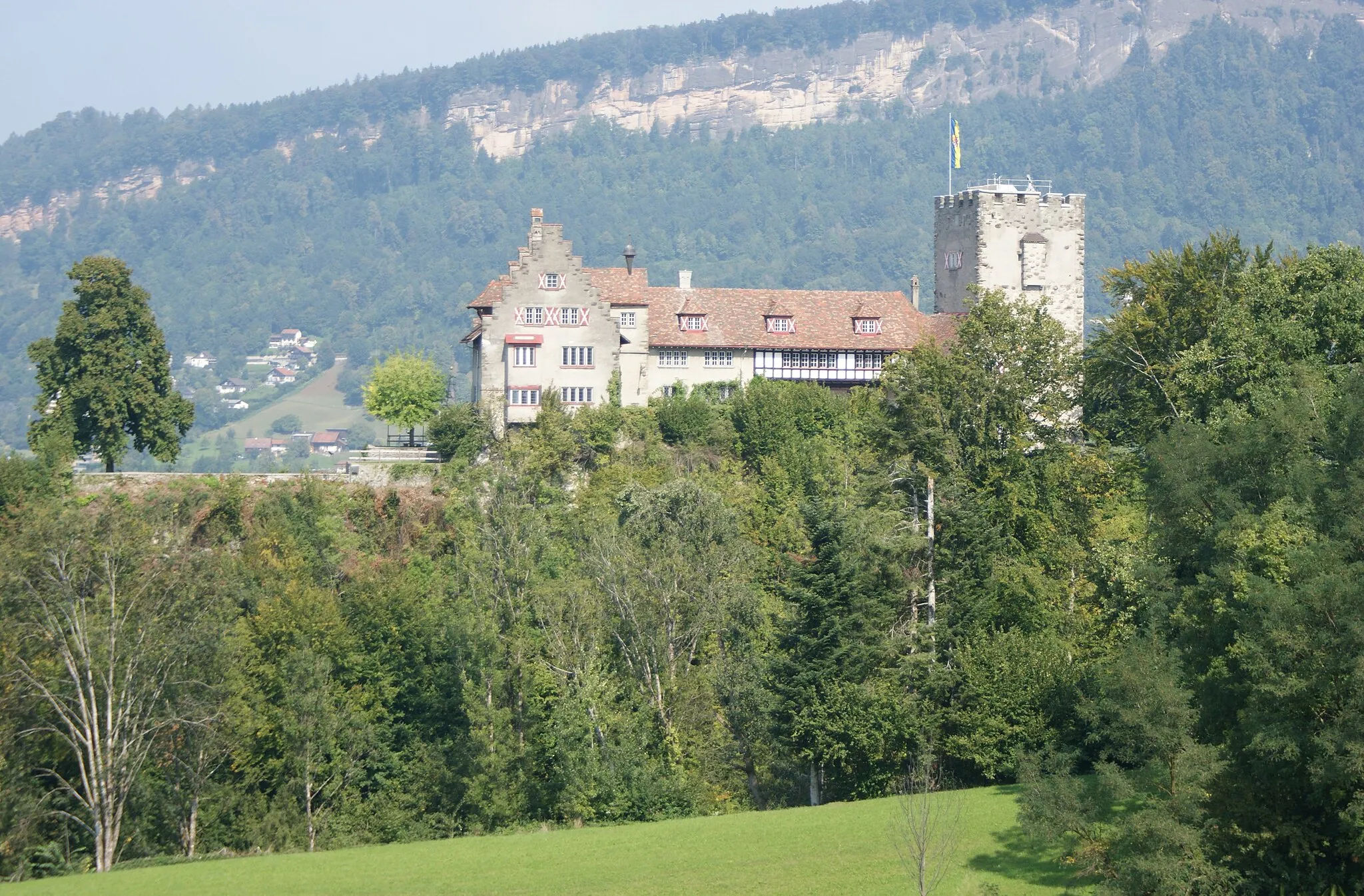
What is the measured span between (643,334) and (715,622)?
20719 mm

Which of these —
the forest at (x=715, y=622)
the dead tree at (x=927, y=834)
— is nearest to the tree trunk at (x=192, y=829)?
the forest at (x=715, y=622)

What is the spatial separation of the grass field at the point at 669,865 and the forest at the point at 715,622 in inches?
69.4

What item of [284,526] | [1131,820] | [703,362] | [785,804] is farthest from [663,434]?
[1131,820]

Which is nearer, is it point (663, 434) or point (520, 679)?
point (520, 679)

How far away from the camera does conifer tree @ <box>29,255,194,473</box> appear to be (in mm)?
64062

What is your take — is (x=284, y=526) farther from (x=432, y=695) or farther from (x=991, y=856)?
(x=991, y=856)

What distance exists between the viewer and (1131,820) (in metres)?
34.2

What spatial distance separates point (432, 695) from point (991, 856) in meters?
21.4

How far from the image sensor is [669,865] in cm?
4050

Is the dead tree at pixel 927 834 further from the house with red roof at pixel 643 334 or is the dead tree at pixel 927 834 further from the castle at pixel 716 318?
the house with red roof at pixel 643 334

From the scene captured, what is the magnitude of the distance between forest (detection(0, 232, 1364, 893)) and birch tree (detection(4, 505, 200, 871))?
0.44 feet

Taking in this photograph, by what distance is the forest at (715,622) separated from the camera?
→ 151ft

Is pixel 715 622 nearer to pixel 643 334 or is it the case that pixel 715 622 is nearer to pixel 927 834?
pixel 927 834

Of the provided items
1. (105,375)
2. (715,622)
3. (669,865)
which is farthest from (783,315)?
(669,865)
